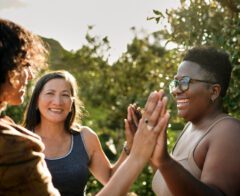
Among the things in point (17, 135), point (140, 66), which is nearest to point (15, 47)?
point (17, 135)

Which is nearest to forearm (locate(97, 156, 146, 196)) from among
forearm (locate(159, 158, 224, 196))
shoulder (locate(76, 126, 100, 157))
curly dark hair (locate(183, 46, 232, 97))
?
forearm (locate(159, 158, 224, 196))

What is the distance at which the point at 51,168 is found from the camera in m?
4.24

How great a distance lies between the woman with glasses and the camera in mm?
3031

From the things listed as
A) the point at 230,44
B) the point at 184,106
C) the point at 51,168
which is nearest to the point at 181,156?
the point at 184,106

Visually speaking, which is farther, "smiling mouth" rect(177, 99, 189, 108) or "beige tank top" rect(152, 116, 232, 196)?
"smiling mouth" rect(177, 99, 189, 108)

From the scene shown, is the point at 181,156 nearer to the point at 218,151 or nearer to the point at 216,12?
the point at 218,151

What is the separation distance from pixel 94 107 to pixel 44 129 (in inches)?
426

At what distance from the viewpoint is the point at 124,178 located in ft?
9.45

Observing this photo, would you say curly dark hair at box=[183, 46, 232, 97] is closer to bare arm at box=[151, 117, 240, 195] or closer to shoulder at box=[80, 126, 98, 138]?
bare arm at box=[151, 117, 240, 195]

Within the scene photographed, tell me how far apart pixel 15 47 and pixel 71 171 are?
6.24ft

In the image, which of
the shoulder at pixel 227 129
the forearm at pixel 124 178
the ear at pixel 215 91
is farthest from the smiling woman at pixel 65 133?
the forearm at pixel 124 178

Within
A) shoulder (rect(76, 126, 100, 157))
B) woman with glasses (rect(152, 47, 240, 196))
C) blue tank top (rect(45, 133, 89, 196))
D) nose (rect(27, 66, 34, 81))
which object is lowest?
blue tank top (rect(45, 133, 89, 196))

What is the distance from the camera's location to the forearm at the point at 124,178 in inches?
113

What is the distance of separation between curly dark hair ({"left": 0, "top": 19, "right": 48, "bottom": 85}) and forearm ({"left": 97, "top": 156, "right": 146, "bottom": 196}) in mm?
690
